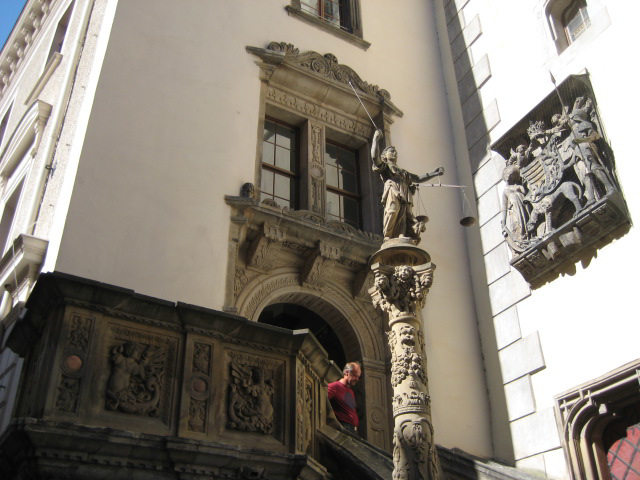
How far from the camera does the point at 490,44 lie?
42.5 feet

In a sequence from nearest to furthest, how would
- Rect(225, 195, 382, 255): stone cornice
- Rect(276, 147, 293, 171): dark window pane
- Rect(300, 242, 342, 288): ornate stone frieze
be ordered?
A: Rect(225, 195, 382, 255): stone cornice → Rect(300, 242, 342, 288): ornate stone frieze → Rect(276, 147, 293, 171): dark window pane

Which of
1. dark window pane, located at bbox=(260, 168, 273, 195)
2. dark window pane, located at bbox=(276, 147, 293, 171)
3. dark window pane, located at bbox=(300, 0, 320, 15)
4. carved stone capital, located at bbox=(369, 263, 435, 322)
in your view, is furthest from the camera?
dark window pane, located at bbox=(300, 0, 320, 15)

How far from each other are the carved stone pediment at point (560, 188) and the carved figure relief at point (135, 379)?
595 centimetres

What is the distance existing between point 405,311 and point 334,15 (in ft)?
30.0

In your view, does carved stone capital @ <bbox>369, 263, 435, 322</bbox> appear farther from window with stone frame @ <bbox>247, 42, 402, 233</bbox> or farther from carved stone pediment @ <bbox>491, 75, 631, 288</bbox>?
window with stone frame @ <bbox>247, 42, 402, 233</bbox>

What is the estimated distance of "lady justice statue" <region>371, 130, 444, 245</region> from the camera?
7.46 meters

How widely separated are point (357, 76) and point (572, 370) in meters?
6.51

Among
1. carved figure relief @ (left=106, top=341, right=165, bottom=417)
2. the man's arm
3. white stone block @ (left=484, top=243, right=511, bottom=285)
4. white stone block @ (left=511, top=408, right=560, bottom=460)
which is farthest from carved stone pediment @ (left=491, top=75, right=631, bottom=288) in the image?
carved figure relief @ (left=106, top=341, right=165, bottom=417)

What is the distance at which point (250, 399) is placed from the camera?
6562mm

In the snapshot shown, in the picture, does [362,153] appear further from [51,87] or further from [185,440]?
[185,440]

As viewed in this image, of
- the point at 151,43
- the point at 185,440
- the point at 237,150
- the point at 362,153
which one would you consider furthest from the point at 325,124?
the point at 185,440

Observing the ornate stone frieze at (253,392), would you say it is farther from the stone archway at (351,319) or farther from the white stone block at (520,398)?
the white stone block at (520,398)

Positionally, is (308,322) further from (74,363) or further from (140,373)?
(74,363)

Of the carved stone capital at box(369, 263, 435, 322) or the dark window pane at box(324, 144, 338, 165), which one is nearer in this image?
the carved stone capital at box(369, 263, 435, 322)
